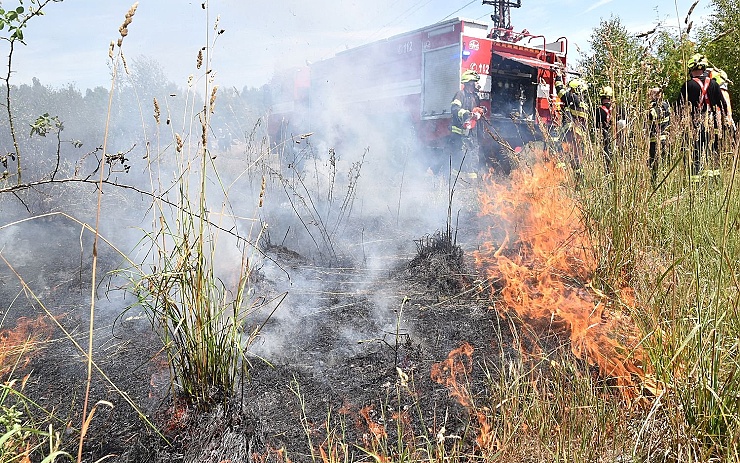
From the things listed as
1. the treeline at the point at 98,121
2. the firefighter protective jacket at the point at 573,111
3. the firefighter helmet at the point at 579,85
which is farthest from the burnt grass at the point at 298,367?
the treeline at the point at 98,121

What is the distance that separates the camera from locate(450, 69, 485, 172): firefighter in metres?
9.15

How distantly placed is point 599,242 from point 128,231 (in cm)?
498

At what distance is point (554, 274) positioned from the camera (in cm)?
333

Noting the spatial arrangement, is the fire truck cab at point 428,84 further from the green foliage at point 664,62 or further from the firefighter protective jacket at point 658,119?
the green foliage at point 664,62

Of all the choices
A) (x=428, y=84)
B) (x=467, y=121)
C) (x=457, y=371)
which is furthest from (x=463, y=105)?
(x=457, y=371)

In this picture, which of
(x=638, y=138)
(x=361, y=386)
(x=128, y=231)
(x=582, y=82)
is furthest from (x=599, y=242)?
(x=128, y=231)

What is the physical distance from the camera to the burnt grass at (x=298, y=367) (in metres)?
2.11

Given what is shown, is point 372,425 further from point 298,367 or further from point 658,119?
point 658,119

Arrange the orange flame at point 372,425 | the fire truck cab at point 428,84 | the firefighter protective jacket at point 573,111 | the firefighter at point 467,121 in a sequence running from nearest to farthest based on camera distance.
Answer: the orange flame at point 372,425 → the firefighter protective jacket at point 573,111 → the firefighter at point 467,121 → the fire truck cab at point 428,84

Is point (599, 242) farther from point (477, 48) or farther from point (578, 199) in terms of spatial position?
point (477, 48)

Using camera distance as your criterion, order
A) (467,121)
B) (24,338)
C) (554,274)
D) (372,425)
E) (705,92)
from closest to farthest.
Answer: (372,425) < (24,338) < (554,274) < (705,92) < (467,121)

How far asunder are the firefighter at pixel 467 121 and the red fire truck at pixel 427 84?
278 millimetres

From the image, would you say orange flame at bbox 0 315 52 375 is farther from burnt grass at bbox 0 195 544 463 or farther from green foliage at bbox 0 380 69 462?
green foliage at bbox 0 380 69 462

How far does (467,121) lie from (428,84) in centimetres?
247
